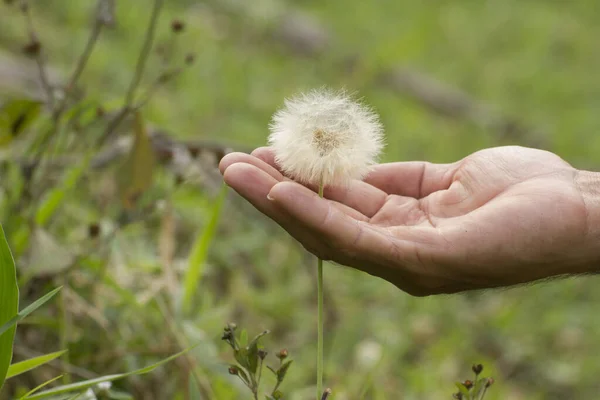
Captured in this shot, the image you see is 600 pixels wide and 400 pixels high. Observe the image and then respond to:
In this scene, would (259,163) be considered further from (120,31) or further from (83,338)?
(120,31)

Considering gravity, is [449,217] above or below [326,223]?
above

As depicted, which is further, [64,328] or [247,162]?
[64,328]

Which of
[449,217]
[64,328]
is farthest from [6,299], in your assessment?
[449,217]

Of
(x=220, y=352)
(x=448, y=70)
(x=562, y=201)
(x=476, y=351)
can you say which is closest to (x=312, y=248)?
(x=562, y=201)

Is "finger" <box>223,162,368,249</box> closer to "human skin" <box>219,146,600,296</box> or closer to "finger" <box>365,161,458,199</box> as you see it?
"human skin" <box>219,146,600,296</box>

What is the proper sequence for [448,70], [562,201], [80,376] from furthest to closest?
1. [448,70]
2. [80,376]
3. [562,201]

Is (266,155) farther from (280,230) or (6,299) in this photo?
(280,230)
